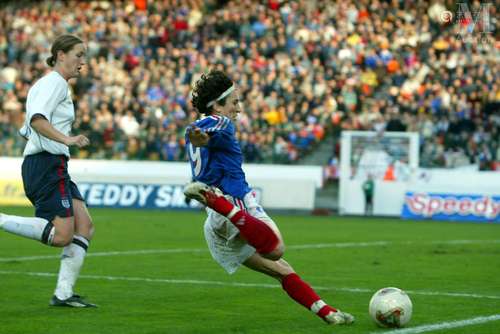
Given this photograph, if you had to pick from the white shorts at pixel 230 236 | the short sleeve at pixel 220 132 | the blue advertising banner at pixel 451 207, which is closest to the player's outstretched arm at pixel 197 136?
the short sleeve at pixel 220 132

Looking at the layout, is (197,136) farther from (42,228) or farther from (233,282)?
(233,282)

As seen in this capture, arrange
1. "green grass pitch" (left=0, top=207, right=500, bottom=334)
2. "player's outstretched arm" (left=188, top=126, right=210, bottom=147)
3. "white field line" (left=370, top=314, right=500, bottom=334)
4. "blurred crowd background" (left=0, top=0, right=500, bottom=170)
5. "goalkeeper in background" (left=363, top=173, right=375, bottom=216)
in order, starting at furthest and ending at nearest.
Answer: "blurred crowd background" (left=0, top=0, right=500, bottom=170)
"goalkeeper in background" (left=363, top=173, right=375, bottom=216)
"green grass pitch" (left=0, top=207, right=500, bottom=334)
"white field line" (left=370, top=314, right=500, bottom=334)
"player's outstretched arm" (left=188, top=126, right=210, bottom=147)

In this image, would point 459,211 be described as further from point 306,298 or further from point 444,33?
point 306,298

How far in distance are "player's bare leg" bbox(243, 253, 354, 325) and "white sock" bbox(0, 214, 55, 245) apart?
73.5 inches

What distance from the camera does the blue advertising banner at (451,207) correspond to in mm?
26797

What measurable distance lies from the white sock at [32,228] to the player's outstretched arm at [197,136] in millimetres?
1830

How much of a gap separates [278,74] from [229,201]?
2488 centimetres

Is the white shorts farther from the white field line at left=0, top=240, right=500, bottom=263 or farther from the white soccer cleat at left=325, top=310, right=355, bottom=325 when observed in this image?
the white field line at left=0, top=240, right=500, bottom=263

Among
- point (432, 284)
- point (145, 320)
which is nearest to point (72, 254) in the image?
point (145, 320)

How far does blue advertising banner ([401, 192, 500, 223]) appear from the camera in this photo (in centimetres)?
2680

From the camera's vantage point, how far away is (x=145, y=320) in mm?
8461

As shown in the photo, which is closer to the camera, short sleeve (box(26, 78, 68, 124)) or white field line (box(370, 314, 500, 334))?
white field line (box(370, 314, 500, 334))

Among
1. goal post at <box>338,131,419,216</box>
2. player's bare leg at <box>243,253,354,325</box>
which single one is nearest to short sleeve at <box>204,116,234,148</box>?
player's bare leg at <box>243,253,354,325</box>

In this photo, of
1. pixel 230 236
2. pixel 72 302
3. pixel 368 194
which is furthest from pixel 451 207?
pixel 230 236
